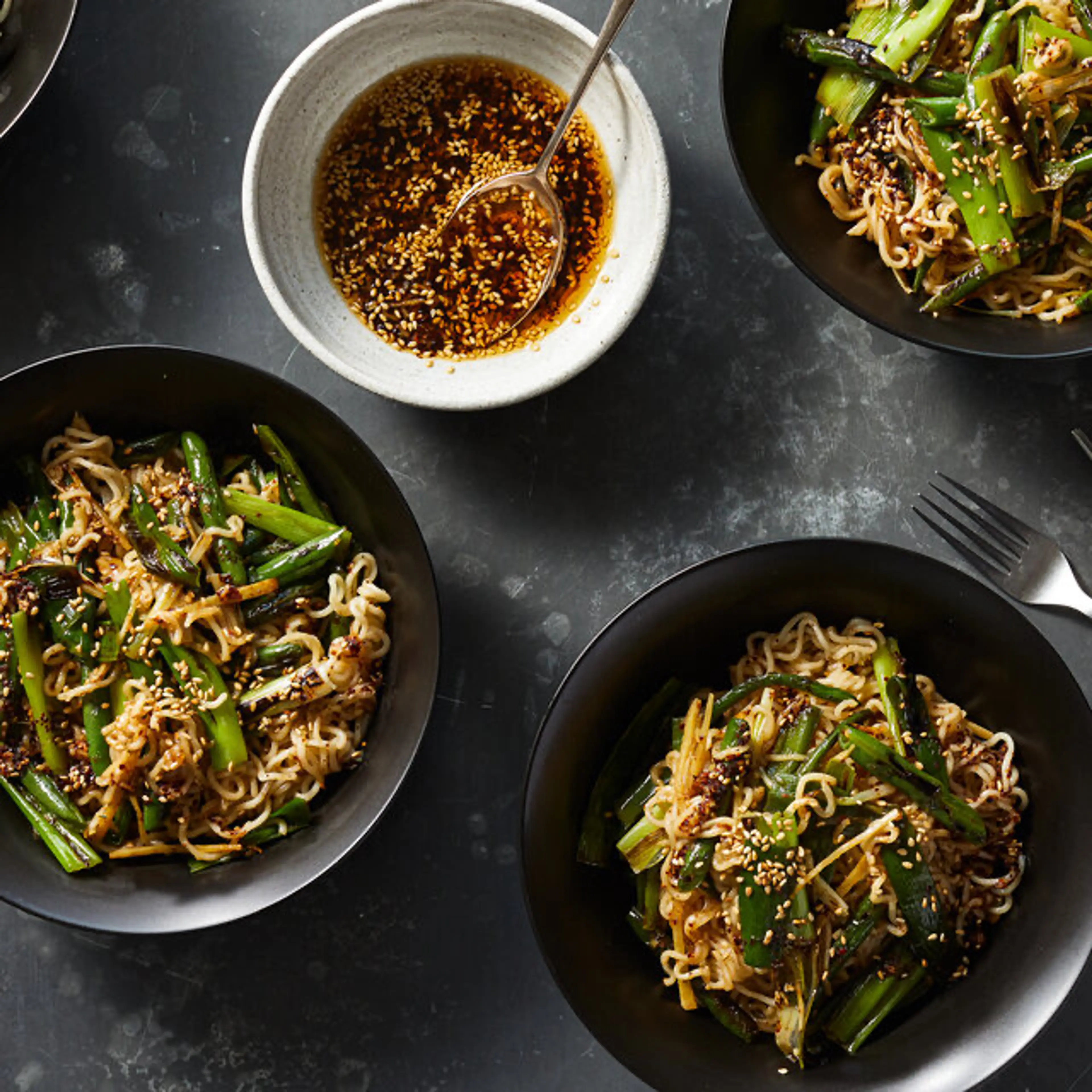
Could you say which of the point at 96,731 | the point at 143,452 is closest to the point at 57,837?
the point at 96,731

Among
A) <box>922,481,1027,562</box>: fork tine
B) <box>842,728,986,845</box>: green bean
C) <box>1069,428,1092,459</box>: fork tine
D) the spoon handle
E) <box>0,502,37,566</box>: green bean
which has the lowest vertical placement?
<box>0,502,37,566</box>: green bean

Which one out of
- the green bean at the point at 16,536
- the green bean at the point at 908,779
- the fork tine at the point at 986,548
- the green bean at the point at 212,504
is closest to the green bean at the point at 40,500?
the green bean at the point at 16,536

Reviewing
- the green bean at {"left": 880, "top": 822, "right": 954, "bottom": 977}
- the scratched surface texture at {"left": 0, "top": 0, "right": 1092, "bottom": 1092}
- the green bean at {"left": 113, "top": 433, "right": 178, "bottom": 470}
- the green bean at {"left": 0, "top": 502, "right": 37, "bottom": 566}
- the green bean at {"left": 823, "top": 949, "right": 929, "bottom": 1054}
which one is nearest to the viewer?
the green bean at {"left": 880, "top": 822, "right": 954, "bottom": 977}

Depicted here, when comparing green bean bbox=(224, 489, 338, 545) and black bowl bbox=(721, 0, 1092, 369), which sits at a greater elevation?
black bowl bbox=(721, 0, 1092, 369)

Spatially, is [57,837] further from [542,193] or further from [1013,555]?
[1013,555]

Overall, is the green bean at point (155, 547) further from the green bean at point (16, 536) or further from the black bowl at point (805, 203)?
the black bowl at point (805, 203)

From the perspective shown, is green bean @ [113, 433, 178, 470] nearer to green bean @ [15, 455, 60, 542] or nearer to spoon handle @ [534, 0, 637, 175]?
green bean @ [15, 455, 60, 542]

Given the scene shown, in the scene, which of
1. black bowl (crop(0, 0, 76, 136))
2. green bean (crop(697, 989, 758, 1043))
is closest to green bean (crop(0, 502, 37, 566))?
black bowl (crop(0, 0, 76, 136))
